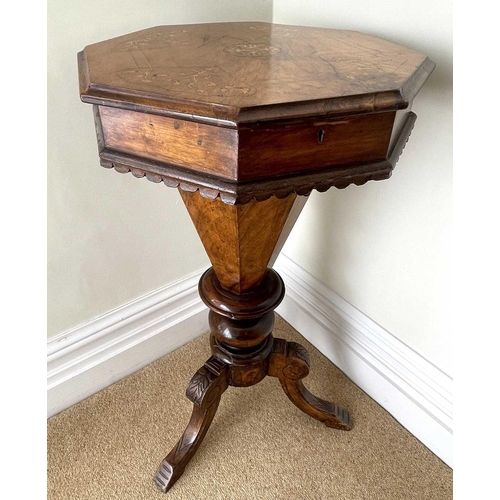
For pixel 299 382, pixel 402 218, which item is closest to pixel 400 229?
pixel 402 218

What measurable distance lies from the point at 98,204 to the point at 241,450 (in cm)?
67

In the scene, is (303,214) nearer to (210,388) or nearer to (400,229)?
(400,229)

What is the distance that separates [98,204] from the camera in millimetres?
1170

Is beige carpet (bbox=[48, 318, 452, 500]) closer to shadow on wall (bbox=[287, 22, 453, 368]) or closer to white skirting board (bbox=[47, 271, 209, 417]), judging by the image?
white skirting board (bbox=[47, 271, 209, 417])

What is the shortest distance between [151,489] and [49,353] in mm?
399

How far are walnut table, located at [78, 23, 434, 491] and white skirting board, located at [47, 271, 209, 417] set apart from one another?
0.50 meters

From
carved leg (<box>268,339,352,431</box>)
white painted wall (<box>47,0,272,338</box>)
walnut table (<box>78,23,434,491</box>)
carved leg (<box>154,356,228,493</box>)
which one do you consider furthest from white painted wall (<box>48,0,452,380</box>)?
carved leg (<box>154,356,228,493</box>)

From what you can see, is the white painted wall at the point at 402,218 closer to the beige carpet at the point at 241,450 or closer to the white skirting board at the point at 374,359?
the white skirting board at the point at 374,359

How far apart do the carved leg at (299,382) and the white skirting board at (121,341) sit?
0.38 metres

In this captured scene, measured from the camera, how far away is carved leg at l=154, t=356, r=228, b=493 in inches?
43.4

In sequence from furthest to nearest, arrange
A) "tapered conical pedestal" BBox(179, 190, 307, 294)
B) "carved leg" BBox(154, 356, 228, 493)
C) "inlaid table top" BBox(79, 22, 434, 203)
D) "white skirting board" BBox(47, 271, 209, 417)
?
"white skirting board" BBox(47, 271, 209, 417), "carved leg" BBox(154, 356, 228, 493), "tapered conical pedestal" BBox(179, 190, 307, 294), "inlaid table top" BBox(79, 22, 434, 203)

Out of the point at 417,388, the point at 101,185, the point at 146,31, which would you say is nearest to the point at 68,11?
the point at 146,31

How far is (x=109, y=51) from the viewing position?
799 mm
